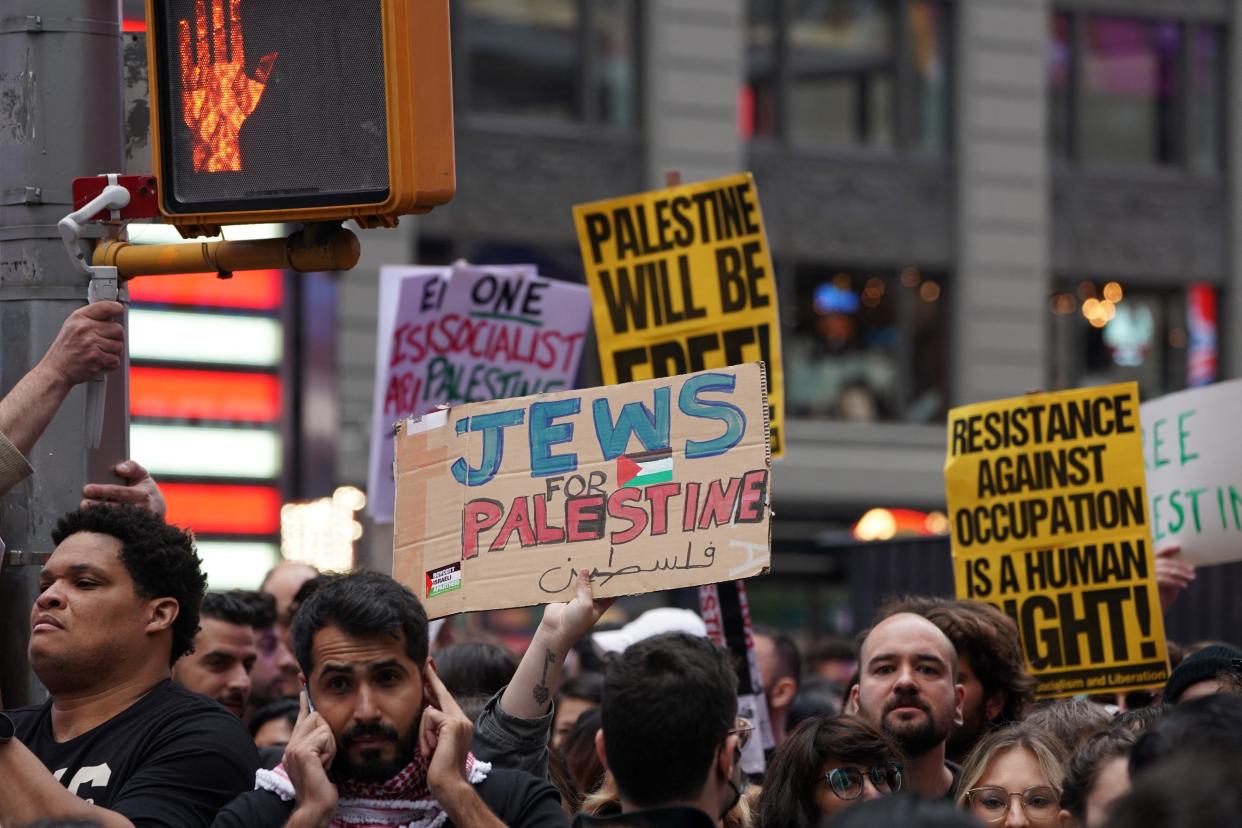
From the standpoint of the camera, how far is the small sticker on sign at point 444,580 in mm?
5828

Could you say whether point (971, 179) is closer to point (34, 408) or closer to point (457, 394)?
point (457, 394)

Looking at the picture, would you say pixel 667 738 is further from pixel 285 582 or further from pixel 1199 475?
pixel 1199 475

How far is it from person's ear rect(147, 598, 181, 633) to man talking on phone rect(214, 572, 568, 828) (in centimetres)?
60

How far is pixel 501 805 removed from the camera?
4828 millimetres

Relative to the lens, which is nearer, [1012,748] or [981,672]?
[1012,748]

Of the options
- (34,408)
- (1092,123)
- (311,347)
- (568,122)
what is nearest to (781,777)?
(34,408)

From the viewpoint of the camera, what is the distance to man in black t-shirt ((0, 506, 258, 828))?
509 centimetres

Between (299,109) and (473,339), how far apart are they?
14.7 feet

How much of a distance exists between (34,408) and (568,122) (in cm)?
1729

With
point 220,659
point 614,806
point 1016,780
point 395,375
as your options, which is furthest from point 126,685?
point 395,375

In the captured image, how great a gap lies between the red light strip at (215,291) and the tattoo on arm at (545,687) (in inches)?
576

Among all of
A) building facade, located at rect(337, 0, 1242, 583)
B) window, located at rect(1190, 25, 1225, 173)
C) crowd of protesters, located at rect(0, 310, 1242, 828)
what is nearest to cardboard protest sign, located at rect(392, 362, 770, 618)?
crowd of protesters, located at rect(0, 310, 1242, 828)

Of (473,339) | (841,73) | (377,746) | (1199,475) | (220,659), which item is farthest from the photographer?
(841,73)

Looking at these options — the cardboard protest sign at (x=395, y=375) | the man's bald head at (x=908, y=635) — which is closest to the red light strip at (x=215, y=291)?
the cardboard protest sign at (x=395, y=375)
